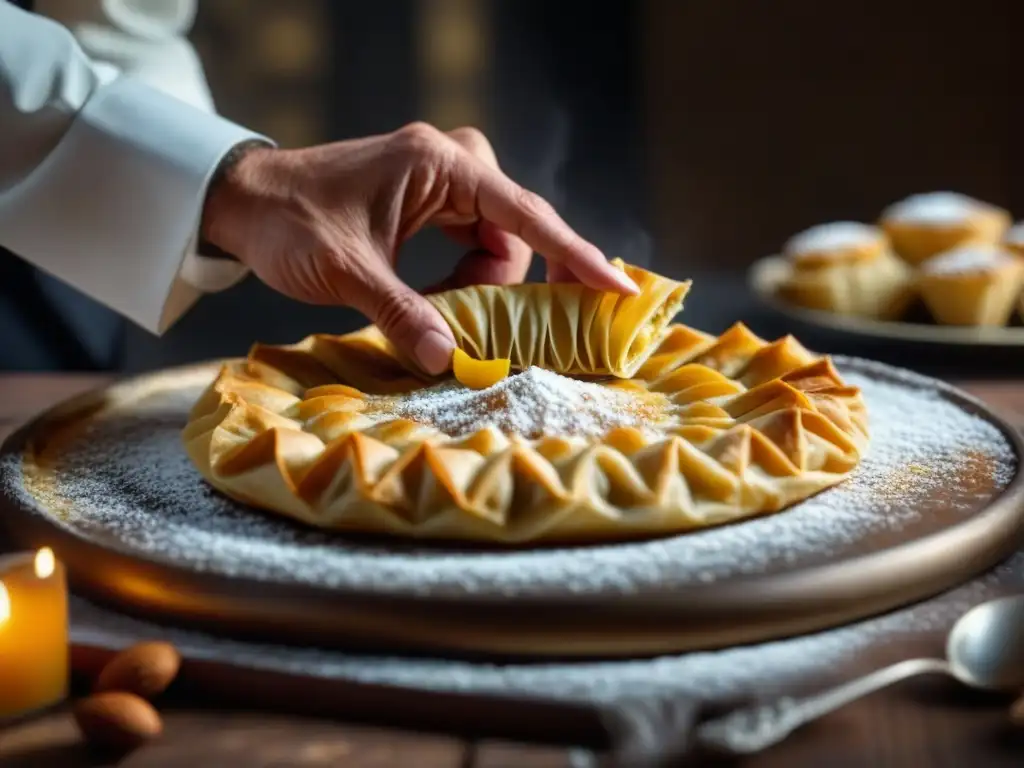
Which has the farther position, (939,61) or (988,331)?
(939,61)

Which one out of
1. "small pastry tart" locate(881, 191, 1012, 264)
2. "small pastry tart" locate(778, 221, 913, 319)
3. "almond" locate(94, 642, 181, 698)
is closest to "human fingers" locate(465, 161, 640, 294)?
"almond" locate(94, 642, 181, 698)

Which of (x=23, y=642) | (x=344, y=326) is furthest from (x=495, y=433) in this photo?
(x=344, y=326)

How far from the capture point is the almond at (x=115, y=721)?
892 millimetres

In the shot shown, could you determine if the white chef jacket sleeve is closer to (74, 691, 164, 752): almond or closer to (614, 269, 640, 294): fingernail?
(614, 269, 640, 294): fingernail

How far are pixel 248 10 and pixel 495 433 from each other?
3.49 meters

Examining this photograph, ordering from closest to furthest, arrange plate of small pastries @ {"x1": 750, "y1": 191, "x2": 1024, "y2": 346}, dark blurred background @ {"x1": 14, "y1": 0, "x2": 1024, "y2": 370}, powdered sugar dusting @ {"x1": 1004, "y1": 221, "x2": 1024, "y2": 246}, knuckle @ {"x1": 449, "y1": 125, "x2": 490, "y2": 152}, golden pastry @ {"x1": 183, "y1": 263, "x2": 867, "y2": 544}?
1. golden pastry @ {"x1": 183, "y1": 263, "x2": 867, "y2": 544}
2. knuckle @ {"x1": 449, "y1": 125, "x2": 490, "y2": 152}
3. plate of small pastries @ {"x1": 750, "y1": 191, "x2": 1024, "y2": 346}
4. powdered sugar dusting @ {"x1": 1004, "y1": 221, "x2": 1024, "y2": 246}
5. dark blurred background @ {"x1": 14, "y1": 0, "x2": 1024, "y2": 370}

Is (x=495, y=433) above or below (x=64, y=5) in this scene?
below

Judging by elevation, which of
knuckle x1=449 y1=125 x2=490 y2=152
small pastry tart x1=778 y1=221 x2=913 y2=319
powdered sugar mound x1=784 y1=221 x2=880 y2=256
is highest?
knuckle x1=449 y1=125 x2=490 y2=152

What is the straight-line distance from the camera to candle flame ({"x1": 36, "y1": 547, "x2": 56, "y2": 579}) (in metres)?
0.96

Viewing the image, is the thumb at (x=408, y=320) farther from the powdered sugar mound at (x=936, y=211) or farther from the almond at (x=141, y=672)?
the powdered sugar mound at (x=936, y=211)

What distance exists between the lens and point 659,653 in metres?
1.00

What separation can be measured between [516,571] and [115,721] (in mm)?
325

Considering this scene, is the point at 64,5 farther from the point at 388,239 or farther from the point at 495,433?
the point at 495,433

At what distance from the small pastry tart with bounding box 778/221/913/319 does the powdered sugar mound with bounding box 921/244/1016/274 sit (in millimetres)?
83
